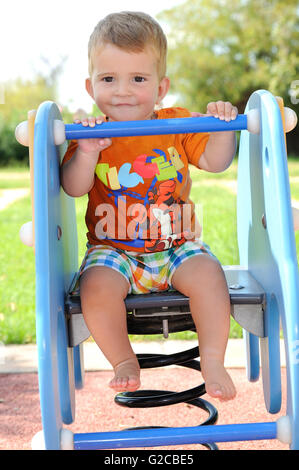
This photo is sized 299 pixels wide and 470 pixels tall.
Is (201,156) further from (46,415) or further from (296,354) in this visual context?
(46,415)

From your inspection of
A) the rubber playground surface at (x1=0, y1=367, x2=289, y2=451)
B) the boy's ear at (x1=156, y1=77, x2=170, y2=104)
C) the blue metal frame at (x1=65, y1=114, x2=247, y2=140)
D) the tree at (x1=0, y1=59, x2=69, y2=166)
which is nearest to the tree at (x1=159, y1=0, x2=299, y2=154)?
the tree at (x1=0, y1=59, x2=69, y2=166)

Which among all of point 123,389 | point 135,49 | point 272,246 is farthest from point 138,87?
point 123,389

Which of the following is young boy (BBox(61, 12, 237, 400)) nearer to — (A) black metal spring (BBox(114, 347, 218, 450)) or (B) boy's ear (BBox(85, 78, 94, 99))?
(B) boy's ear (BBox(85, 78, 94, 99))

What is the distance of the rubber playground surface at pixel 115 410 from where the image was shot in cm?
272

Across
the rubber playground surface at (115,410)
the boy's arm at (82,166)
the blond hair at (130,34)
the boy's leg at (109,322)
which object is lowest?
the rubber playground surface at (115,410)

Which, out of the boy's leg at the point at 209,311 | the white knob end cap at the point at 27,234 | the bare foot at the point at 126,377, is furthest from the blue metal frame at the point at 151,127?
the bare foot at the point at 126,377

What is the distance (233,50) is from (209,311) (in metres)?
20.9

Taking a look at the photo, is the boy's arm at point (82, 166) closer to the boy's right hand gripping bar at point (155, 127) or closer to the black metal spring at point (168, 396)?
the boy's right hand gripping bar at point (155, 127)

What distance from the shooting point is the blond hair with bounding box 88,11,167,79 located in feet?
7.03

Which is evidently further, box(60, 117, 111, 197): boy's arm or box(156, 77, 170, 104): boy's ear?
box(156, 77, 170, 104): boy's ear

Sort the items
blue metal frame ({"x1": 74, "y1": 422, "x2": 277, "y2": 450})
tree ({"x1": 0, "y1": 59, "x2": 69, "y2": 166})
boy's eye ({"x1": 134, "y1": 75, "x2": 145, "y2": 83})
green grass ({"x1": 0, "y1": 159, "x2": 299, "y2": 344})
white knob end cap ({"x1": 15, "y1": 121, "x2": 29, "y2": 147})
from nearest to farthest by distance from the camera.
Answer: blue metal frame ({"x1": 74, "y1": 422, "x2": 277, "y2": 450})
white knob end cap ({"x1": 15, "y1": 121, "x2": 29, "y2": 147})
boy's eye ({"x1": 134, "y1": 75, "x2": 145, "y2": 83})
green grass ({"x1": 0, "y1": 159, "x2": 299, "y2": 344})
tree ({"x1": 0, "y1": 59, "x2": 69, "y2": 166})

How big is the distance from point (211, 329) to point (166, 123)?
2.17 ft

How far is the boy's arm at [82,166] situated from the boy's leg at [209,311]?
0.46 metres

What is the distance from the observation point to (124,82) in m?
2.16
